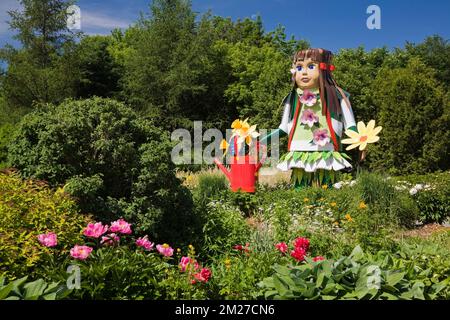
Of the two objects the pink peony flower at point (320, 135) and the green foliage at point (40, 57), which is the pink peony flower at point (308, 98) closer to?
the pink peony flower at point (320, 135)

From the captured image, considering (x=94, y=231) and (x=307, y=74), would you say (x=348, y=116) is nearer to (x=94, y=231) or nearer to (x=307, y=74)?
(x=307, y=74)

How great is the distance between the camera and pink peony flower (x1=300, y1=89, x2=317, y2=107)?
825cm

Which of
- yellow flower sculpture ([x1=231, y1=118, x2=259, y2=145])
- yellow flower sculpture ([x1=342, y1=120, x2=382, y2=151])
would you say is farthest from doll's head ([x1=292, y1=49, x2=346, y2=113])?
yellow flower sculpture ([x1=231, y1=118, x2=259, y2=145])

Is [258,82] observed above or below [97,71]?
below

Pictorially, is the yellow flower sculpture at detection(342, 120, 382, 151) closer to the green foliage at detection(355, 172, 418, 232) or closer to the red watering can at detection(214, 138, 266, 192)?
the green foliage at detection(355, 172, 418, 232)

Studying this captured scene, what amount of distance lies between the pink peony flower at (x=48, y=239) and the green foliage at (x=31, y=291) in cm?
34

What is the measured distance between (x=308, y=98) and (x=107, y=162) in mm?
4505

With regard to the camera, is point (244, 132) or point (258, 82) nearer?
point (244, 132)

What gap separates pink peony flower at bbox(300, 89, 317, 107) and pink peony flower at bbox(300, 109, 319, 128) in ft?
0.41

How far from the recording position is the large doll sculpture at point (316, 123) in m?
8.11

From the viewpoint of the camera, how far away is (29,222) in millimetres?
3572

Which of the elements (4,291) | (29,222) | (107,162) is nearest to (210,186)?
(107,162)

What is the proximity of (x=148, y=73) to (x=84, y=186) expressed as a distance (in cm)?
1748

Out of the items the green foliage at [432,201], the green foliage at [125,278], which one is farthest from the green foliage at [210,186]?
the green foliage at [125,278]
